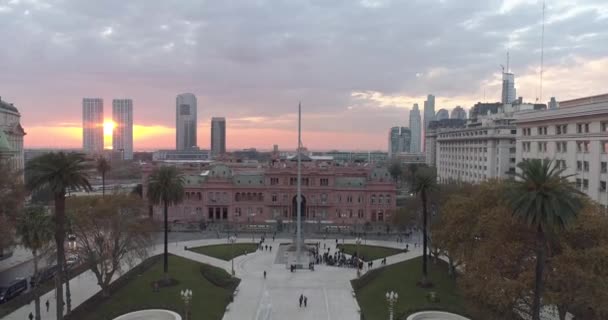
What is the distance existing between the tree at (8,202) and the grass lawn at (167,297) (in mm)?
10245

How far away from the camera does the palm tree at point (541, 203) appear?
26.9m

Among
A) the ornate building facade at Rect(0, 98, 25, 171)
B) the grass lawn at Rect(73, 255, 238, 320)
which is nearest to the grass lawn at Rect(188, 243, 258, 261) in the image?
the grass lawn at Rect(73, 255, 238, 320)

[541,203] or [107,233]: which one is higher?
[541,203]

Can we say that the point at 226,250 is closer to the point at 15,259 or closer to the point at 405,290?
the point at 15,259

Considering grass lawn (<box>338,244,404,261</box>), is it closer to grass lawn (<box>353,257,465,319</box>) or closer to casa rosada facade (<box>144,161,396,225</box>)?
grass lawn (<box>353,257,465,319</box>)

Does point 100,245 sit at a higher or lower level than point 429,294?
higher

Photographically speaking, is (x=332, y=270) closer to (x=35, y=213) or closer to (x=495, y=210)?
(x=495, y=210)

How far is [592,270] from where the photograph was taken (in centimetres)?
2833

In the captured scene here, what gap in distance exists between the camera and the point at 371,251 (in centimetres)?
6862

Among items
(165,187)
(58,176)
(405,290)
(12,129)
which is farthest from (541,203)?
(12,129)

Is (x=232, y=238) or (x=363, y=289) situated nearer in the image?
(x=363, y=289)

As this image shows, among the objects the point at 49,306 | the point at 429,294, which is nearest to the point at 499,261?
the point at 429,294

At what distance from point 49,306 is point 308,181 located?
61694 mm

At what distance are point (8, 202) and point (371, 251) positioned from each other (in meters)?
50.0
